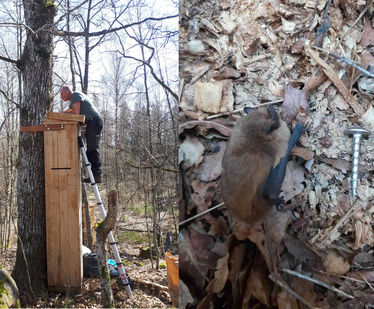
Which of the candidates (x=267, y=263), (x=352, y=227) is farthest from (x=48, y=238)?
(x=352, y=227)

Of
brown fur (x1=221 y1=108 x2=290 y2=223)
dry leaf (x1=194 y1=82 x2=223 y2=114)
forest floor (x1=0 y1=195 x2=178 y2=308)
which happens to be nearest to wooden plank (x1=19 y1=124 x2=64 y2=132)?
forest floor (x1=0 y1=195 x2=178 y2=308)

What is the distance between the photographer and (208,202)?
0.94m

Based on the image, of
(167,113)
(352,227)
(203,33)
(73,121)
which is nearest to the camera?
(352,227)

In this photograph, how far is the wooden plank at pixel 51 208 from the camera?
1.77 m

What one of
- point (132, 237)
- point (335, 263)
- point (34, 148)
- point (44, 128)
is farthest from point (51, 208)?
point (335, 263)

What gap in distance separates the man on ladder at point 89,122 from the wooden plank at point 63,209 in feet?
0.49

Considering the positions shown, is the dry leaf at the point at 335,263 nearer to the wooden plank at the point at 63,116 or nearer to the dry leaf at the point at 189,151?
the dry leaf at the point at 189,151

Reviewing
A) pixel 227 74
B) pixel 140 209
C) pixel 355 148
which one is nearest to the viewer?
pixel 355 148

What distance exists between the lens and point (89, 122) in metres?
1.77

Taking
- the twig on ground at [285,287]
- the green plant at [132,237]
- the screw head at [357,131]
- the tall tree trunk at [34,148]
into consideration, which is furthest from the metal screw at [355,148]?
the green plant at [132,237]

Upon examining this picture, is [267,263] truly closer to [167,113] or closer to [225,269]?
[225,269]

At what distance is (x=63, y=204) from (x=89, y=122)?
592 millimetres

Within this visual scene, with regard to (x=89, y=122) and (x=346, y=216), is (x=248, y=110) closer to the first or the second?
(x=346, y=216)

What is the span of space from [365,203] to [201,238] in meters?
0.57
